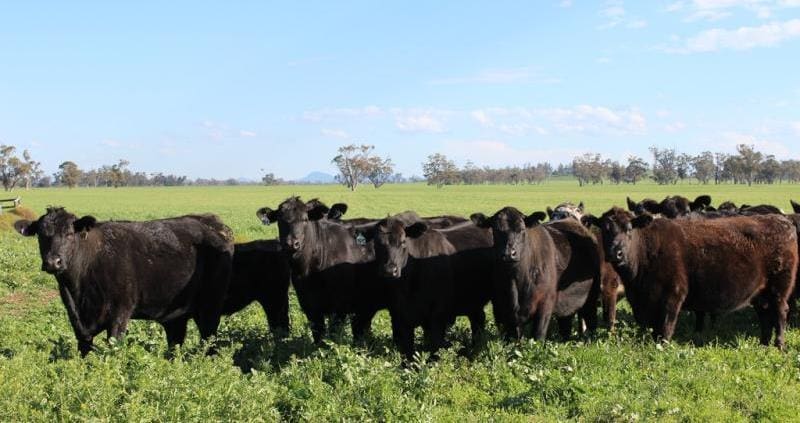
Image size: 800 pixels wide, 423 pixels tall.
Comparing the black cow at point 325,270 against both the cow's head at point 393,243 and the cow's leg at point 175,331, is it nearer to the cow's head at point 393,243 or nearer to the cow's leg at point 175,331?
the cow's head at point 393,243

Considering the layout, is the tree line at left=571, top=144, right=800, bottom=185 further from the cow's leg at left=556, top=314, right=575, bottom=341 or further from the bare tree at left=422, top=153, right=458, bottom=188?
the cow's leg at left=556, top=314, right=575, bottom=341

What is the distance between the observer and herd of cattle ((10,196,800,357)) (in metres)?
8.01

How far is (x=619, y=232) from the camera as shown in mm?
8469

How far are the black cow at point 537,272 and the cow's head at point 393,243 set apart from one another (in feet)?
3.20

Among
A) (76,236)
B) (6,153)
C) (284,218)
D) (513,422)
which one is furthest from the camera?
(6,153)

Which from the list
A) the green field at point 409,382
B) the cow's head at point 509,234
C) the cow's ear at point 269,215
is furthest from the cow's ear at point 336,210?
the cow's head at point 509,234

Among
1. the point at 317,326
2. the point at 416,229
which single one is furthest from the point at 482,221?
the point at 317,326

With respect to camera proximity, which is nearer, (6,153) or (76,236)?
(76,236)

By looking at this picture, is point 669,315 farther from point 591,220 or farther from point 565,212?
point 565,212

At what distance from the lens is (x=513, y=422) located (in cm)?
600

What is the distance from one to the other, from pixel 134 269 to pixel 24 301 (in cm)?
576

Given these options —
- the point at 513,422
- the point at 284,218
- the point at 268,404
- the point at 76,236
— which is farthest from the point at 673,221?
the point at 76,236

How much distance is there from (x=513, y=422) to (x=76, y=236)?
17.5 feet

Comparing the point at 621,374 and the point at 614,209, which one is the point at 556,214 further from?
the point at 621,374
